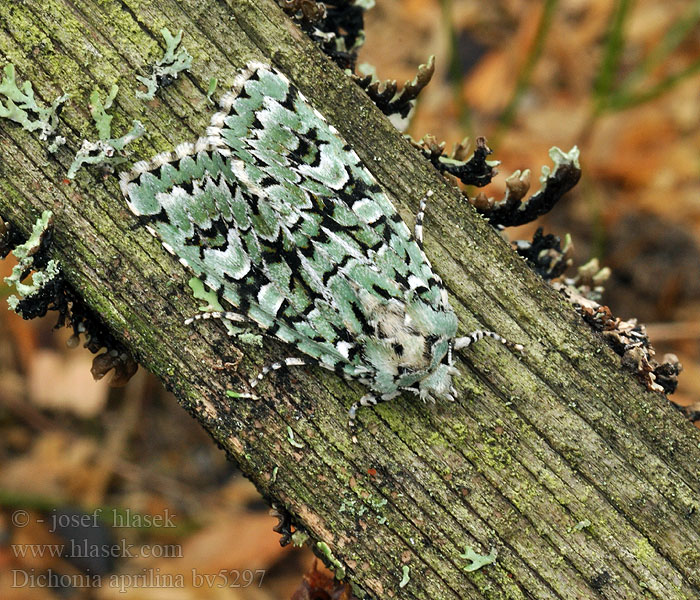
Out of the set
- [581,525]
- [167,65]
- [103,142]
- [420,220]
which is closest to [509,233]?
[420,220]

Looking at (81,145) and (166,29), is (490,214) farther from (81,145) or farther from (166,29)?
(81,145)

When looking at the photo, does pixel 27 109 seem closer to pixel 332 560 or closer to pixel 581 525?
pixel 332 560

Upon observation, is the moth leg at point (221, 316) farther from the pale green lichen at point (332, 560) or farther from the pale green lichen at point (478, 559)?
the pale green lichen at point (478, 559)

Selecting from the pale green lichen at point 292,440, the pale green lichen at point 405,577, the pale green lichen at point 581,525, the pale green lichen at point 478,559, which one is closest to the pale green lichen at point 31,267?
the pale green lichen at point 292,440

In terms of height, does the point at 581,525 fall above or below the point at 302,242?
below

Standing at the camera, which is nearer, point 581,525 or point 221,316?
point 581,525

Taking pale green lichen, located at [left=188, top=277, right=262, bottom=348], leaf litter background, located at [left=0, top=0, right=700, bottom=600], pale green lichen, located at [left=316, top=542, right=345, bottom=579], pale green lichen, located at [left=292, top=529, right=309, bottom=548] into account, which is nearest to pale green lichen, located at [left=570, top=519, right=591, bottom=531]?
pale green lichen, located at [left=316, top=542, right=345, bottom=579]

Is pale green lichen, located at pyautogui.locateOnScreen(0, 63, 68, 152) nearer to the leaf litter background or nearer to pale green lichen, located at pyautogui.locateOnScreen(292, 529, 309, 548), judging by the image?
pale green lichen, located at pyautogui.locateOnScreen(292, 529, 309, 548)

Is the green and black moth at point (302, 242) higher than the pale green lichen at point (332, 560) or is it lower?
higher
